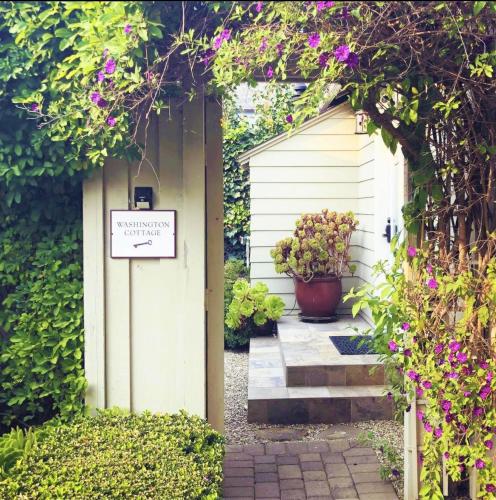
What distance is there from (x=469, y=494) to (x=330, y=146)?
5.44 meters

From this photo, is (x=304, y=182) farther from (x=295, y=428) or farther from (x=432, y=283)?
(x=432, y=283)

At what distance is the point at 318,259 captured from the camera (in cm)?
765

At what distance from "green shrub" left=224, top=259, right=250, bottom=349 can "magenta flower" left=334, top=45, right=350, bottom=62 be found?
222 inches

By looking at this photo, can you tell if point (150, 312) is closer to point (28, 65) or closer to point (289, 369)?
point (28, 65)

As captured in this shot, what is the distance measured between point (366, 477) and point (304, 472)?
384 millimetres

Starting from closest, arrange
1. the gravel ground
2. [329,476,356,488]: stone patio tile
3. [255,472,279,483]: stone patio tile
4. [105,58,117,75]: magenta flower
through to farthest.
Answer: [105,58,117,75]: magenta flower < [329,476,356,488]: stone patio tile < [255,472,279,483]: stone patio tile < the gravel ground

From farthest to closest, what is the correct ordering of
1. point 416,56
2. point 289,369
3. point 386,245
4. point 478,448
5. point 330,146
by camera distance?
point 330,146 → point 386,245 → point 289,369 → point 478,448 → point 416,56

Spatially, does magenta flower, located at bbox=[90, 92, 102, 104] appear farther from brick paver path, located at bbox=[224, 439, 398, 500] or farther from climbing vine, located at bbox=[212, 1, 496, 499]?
brick paver path, located at bbox=[224, 439, 398, 500]

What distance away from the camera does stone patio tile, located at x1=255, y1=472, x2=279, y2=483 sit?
13.1 feet

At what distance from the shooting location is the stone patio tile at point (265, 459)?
4301 millimetres

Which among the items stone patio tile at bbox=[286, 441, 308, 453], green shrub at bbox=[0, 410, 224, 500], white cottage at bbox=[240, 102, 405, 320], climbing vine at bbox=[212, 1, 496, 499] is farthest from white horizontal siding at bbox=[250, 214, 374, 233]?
green shrub at bbox=[0, 410, 224, 500]

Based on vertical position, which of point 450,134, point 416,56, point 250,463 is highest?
point 416,56

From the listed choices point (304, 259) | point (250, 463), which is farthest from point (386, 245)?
point (250, 463)

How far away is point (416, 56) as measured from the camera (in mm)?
2713
